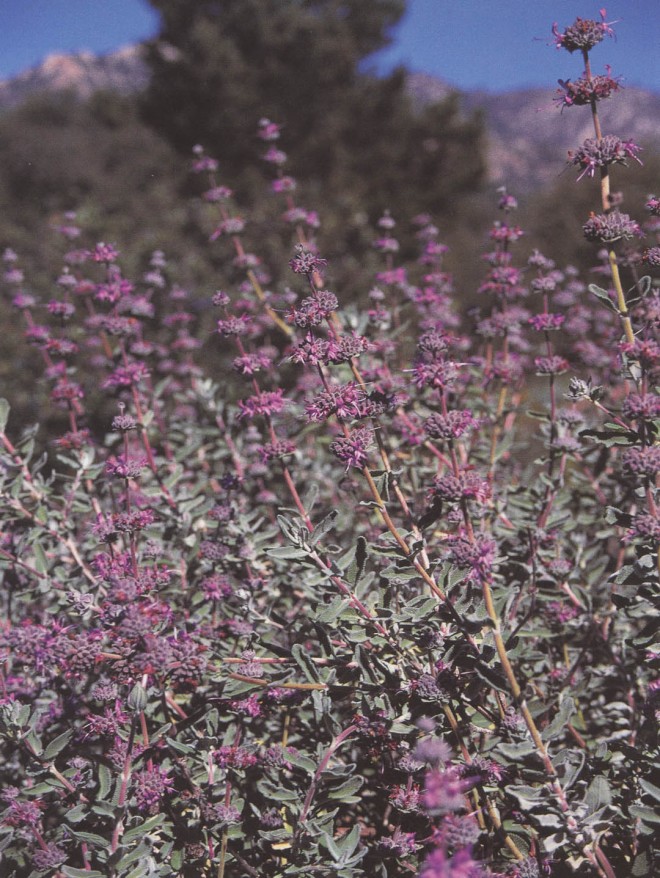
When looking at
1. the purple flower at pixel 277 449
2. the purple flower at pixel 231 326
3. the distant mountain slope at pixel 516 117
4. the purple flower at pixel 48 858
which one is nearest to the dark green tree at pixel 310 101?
the purple flower at pixel 231 326

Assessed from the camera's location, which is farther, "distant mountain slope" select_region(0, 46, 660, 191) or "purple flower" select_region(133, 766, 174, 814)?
"distant mountain slope" select_region(0, 46, 660, 191)

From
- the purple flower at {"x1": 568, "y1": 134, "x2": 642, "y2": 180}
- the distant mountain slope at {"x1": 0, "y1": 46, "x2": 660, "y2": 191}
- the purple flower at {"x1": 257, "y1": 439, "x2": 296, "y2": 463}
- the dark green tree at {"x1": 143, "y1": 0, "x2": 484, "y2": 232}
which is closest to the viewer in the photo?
the purple flower at {"x1": 568, "y1": 134, "x2": 642, "y2": 180}

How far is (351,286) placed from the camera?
10602 millimetres

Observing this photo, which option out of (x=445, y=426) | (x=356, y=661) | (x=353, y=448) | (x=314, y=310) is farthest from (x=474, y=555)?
(x=314, y=310)

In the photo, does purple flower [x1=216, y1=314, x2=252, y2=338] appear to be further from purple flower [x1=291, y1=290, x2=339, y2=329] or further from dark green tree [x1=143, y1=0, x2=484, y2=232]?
dark green tree [x1=143, y1=0, x2=484, y2=232]

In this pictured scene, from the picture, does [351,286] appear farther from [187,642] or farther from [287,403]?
[187,642]

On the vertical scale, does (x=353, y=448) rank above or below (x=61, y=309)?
below

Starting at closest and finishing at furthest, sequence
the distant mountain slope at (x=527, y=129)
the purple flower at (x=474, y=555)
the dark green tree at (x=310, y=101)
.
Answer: the purple flower at (x=474, y=555) → the dark green tree at (x=310, y=101) → the distant mountain slope at (x=527, y=129)

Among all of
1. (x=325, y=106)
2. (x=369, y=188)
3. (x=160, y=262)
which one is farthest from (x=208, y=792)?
(x=325, y=106)

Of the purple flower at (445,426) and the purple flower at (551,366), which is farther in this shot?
the purple flower at (551,366)

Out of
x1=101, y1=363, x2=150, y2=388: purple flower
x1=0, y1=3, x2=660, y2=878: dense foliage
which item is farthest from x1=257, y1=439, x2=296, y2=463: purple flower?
x1=101, y1=363, x2=150, y2=388: purple flower

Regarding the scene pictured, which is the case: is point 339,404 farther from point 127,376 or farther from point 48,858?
point 48,858

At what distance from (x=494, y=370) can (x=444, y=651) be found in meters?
1.67

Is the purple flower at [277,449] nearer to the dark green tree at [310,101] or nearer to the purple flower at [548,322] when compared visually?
the purple flower at [548,322]
